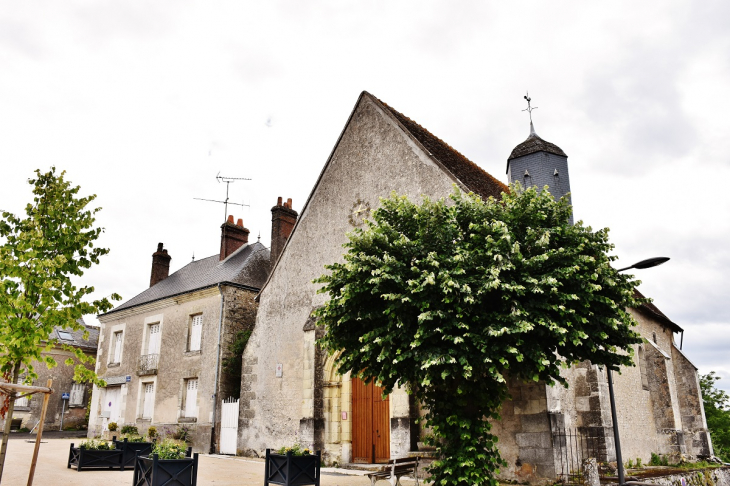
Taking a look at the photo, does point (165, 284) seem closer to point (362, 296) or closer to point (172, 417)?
point (172, 417)

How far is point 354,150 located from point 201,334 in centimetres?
847

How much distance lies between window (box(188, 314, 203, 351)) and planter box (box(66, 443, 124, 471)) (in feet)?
25.2

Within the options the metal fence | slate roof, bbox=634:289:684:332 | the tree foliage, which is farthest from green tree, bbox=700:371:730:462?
the tree foliage

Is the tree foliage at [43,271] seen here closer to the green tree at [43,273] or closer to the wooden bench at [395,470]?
the green tree at [43,273]

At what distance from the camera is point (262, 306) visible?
15953 millimetres

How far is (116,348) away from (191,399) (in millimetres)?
6135

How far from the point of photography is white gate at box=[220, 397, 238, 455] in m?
16.0

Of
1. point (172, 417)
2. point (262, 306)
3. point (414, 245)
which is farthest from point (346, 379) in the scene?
point (172, 417)

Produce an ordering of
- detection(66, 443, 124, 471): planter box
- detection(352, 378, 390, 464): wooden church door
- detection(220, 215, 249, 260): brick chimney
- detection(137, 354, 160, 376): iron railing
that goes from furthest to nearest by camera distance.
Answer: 1. detection(220, 215, 249, 260): brick chimney
2. detection(137, 354, 160, 376): iron railing
3. detection(352, 378, 390, 464): wooden church door
4. detection(66, 443, 124, 471): planter box

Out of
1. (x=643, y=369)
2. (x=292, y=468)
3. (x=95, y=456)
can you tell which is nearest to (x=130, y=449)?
(x=95, y=456)

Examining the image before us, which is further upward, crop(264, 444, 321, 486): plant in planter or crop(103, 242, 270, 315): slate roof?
crop(103, 242, 270, 315): slate roof

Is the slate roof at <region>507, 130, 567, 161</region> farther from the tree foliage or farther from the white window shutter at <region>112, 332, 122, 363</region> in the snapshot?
the white window shutter at <region>112, 332, 122, 363</region>

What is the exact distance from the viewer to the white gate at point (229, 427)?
16.0 m

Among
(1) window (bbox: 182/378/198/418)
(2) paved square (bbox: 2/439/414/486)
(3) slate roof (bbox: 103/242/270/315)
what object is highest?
(3) slate roof (bbox: 103/242/270/315)
